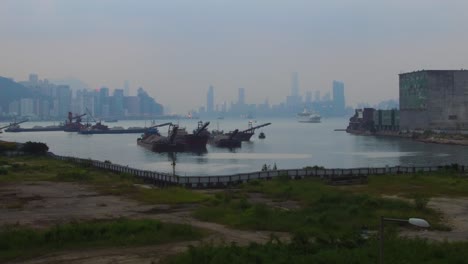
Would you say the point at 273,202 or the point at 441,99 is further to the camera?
the point at 441,99

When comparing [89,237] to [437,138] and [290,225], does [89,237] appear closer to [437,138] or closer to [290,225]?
[290,225]

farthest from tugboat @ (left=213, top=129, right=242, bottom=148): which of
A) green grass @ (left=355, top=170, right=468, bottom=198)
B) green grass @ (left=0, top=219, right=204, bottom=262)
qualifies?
green grass @ (left=0, top=219, right=204, bottom=262)

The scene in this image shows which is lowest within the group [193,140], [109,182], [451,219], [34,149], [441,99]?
[451,219]

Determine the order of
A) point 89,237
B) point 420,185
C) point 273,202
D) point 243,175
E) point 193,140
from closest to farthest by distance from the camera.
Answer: point 89,237
point 273,202
point 420,185
point 243,175
point 193,140

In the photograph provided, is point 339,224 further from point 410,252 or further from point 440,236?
point 410,252

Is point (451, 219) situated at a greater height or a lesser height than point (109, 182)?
lesser

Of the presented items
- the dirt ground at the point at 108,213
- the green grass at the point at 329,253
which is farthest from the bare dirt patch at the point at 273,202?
the green grass at the point at 329,253

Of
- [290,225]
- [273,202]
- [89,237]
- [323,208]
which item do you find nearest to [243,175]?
[273,202]

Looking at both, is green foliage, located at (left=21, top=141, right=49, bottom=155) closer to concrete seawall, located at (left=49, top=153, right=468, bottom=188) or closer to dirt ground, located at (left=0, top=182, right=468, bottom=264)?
concrete seawall, located at (left=49, top=153, right=468, bottom=188)
